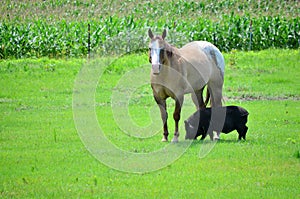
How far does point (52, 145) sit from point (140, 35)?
15185 mm

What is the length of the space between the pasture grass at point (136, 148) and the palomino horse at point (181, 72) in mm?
846

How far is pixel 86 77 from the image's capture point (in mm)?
23516

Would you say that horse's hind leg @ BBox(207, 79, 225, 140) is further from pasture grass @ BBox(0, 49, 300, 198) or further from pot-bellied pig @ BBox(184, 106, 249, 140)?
pot-bellied pig @ BBox(184, 106, 249, 140)

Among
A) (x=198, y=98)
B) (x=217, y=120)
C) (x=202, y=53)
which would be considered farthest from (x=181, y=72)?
(x=198, y=98)

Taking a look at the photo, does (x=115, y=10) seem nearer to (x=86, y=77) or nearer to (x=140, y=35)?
(x=140, y=35)

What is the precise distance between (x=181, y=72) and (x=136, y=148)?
1.81 metres

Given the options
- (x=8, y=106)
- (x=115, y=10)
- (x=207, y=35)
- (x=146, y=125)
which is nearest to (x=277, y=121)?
(x=146, y=125)

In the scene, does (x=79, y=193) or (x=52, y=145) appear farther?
(x=52, y=145)

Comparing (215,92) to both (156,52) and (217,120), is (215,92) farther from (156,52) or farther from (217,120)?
(156,52)

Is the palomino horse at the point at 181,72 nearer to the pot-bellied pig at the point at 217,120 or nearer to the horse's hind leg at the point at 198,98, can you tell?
the horse's hind leg at the point at 198,98

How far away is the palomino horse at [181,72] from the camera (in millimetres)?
13141

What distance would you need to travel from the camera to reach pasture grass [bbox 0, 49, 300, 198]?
34.6 feet

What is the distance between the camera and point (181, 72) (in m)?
14.1

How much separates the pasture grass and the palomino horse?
2.78 feet
